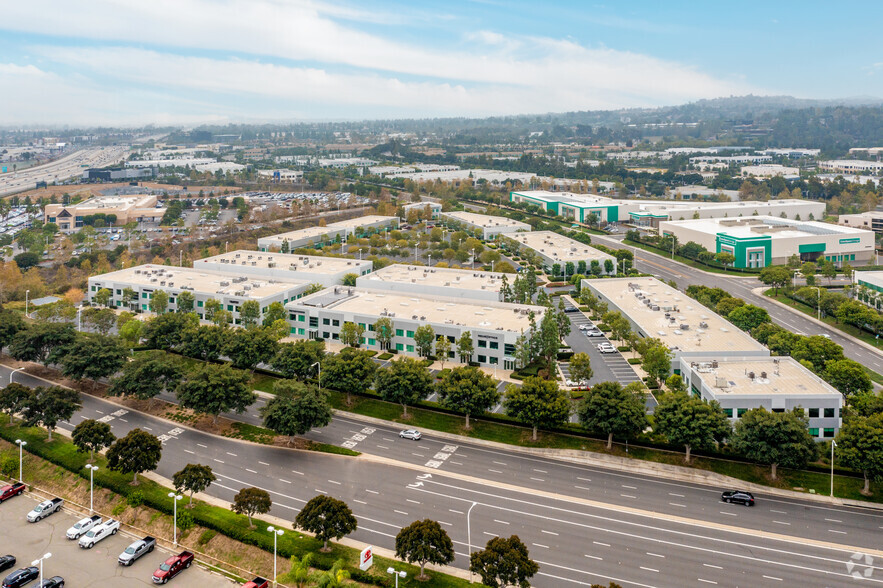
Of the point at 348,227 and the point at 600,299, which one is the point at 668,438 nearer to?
the point at 600,299

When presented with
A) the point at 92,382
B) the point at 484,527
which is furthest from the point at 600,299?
the point at 92,382

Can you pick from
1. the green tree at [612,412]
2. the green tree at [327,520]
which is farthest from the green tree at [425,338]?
the green tree at [327,520]

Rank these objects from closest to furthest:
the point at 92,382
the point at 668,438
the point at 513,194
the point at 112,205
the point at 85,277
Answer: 1. the point at 668,438
2. the point at 92,382
3. the point at 85,277
4. the point at 112,205
5. the point at 513,194

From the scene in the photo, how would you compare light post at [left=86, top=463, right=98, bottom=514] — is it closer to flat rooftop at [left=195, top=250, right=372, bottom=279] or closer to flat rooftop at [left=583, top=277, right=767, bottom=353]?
flat rooftop at [left=195, top=250, right=372, bottom=279]

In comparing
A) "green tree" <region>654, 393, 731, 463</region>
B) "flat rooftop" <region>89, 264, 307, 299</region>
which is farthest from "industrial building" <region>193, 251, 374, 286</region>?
"green tree" <region>654, 393, 731, 463</region>

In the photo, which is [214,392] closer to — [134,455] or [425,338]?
[134,455]

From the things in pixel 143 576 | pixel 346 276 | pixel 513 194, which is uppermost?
pixel 513 194
